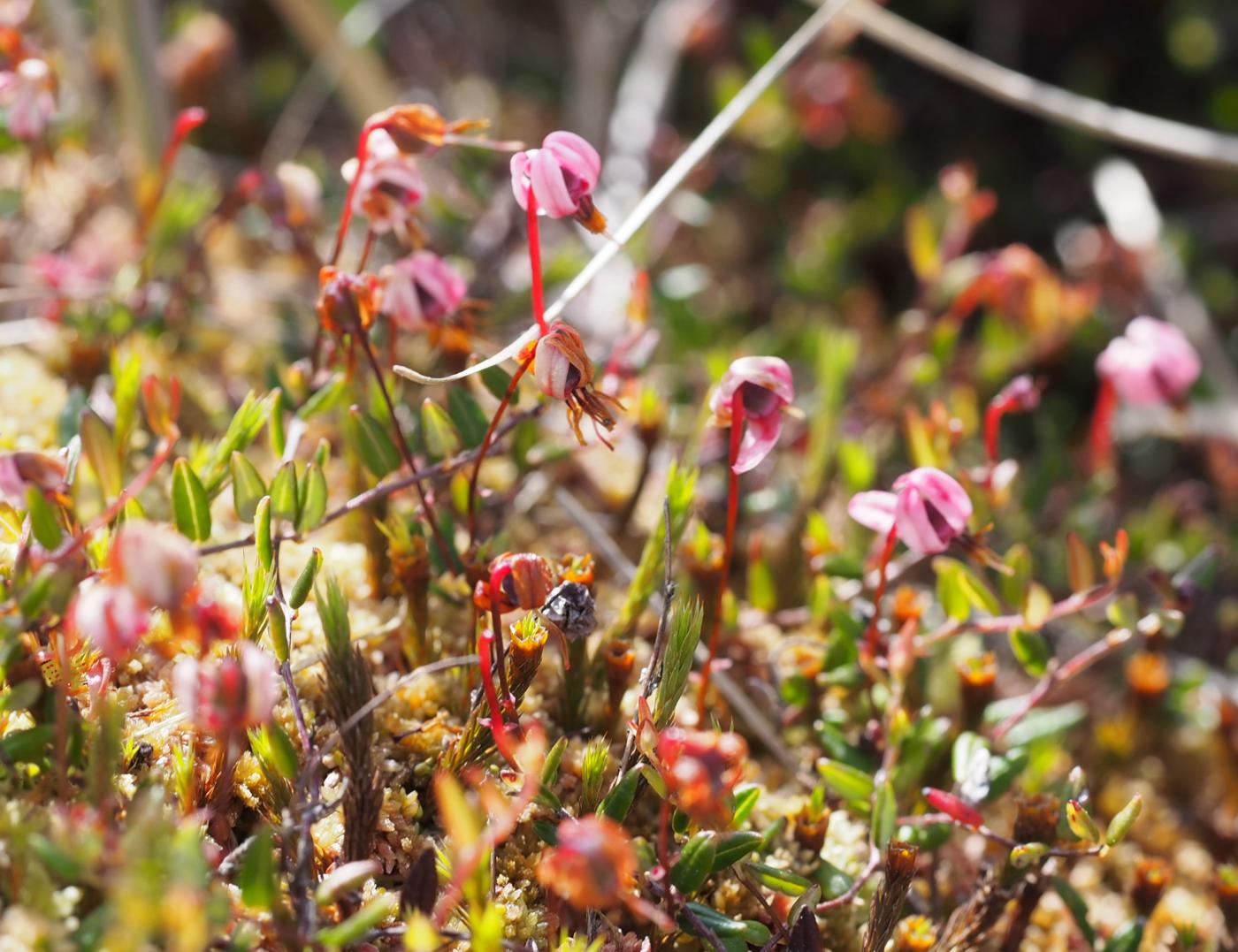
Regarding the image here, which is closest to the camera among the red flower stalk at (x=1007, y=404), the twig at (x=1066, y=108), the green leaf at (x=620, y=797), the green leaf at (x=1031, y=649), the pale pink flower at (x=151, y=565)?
the pale pink flower at (x=151, y=565)

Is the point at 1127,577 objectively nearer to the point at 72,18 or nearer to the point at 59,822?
the point at 59,822

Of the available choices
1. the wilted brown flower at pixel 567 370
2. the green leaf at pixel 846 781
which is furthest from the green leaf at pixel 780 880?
the wilted brown flower at pixel 567 370

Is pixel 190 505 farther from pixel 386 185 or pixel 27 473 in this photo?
pixel 386 185

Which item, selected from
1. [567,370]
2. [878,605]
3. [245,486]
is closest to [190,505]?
[245,486]

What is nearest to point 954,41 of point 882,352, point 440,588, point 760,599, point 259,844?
point 882,352

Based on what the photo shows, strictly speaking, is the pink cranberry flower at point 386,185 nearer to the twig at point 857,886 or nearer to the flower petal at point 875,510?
the flower petal at point 875,510

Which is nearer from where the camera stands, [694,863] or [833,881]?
[694,863]
